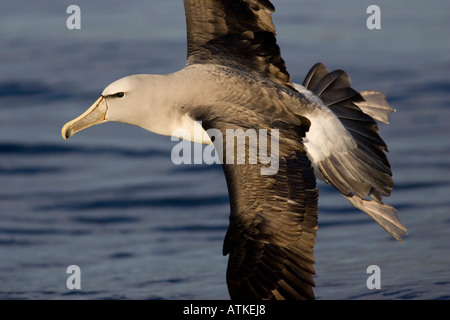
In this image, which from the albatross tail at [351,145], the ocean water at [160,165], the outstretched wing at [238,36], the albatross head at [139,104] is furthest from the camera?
the ocean water at [160,165]

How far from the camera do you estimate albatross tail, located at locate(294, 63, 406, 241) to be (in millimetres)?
6031

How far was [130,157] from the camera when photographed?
380 inches

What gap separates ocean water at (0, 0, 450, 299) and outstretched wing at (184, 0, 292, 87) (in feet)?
5.44

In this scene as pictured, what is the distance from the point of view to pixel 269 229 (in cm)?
503

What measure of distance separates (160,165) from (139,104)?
3.60m

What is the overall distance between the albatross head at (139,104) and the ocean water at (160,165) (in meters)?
1.44

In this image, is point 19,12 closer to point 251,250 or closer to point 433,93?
point 433,93

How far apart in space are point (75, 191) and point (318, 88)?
3.35m

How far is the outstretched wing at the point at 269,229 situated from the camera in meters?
4.96
